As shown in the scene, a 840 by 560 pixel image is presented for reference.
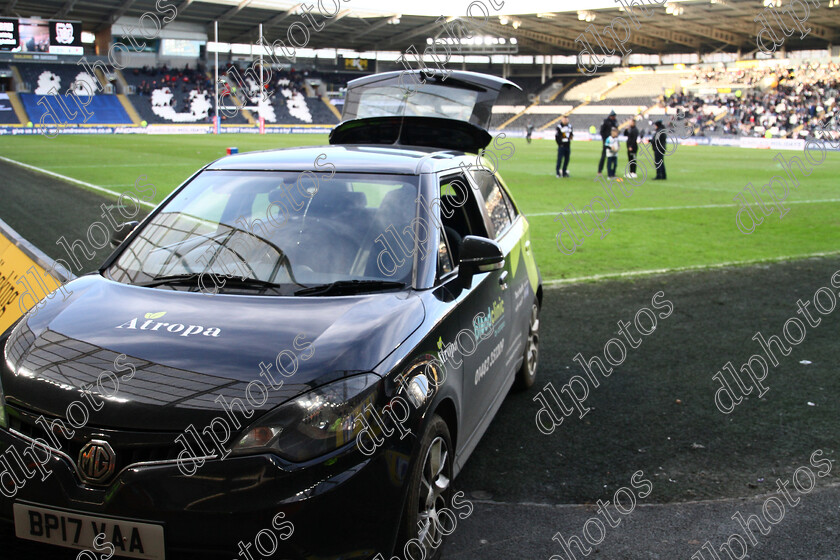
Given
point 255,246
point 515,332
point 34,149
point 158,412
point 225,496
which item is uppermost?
point 255,246

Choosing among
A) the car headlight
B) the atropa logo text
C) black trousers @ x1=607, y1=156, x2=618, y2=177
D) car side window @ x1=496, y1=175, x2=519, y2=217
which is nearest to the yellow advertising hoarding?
the atropa logo text

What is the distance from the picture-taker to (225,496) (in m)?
2.46

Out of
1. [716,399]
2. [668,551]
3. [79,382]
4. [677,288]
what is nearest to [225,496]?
[79,382]

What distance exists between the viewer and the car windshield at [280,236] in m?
3.55

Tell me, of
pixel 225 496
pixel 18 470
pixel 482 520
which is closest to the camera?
pixel 225 496

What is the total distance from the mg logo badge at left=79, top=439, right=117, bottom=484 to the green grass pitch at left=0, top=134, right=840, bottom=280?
23.3 feet

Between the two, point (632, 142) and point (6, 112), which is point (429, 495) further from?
point (6, 112)

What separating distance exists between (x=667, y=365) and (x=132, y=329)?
4441 mm

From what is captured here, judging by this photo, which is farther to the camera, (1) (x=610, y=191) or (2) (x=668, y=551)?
(1) (x=610, y=191)

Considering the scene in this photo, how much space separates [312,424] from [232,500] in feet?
1.17

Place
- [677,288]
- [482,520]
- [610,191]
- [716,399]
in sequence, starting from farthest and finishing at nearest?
[610,191] < [677,288] < [716,399] < [482,520]

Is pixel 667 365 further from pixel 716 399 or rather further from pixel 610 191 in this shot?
pixel 610 191

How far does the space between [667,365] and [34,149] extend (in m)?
31.9

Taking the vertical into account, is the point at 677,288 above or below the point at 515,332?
below
